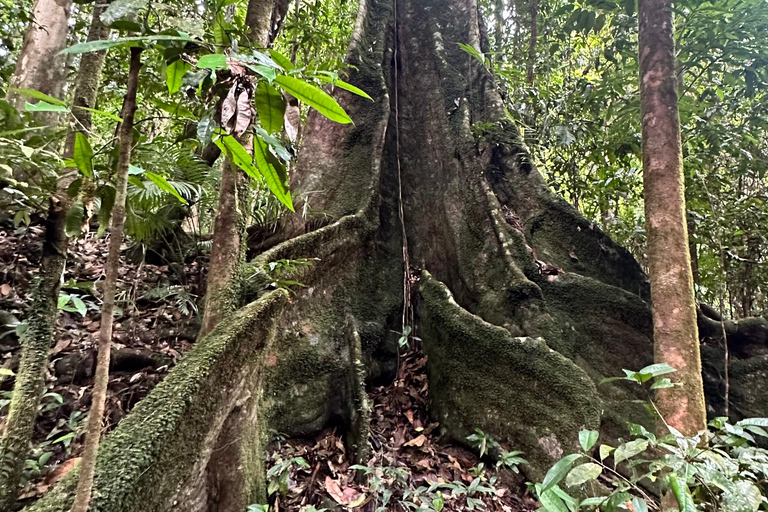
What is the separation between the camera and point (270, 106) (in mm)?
1090

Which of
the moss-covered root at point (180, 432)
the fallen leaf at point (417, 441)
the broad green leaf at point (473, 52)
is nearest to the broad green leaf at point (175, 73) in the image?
the moss-covered root at point (180, 432)

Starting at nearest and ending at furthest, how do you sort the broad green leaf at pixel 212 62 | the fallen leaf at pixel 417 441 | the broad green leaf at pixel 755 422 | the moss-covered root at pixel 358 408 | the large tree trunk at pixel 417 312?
the broad green leaf at pixel 212 62
the broad green leaf at pixel 755 422
the large tree trunk at pixel 417 312
the moss-covered root at pixel 358 408
the fallen leaf at pixel 417 441

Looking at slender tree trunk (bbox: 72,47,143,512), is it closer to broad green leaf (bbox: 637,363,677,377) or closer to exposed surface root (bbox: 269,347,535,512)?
exposed surface root (bbox: 269,347,535,512)

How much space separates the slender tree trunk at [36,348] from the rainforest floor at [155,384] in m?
0.16

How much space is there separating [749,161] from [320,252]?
3933 mm

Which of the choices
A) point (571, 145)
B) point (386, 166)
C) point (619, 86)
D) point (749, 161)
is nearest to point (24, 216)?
point (386, 166)

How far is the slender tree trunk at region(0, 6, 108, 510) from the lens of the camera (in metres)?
1.42

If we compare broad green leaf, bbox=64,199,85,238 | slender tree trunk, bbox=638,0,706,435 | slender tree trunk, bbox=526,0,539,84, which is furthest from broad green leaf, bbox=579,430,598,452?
slender tree trunk, bbox=526,0,539,84

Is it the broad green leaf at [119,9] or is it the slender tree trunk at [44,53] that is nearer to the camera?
the broad green leaf at [119,9]

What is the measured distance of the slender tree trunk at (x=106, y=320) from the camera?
1070mm

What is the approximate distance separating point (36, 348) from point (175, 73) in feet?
3.67

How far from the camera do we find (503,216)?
12.1 ft

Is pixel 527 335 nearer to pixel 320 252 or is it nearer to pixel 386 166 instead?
pixel 320 252

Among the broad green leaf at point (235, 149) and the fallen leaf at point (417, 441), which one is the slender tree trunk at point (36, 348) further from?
the fallen leaf at point (417, 441)
